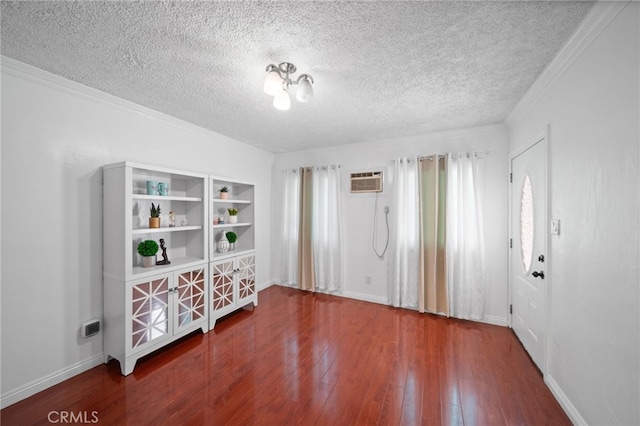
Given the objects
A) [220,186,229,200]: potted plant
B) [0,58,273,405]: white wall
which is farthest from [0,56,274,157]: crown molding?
[220,186,229,200]: potted plant

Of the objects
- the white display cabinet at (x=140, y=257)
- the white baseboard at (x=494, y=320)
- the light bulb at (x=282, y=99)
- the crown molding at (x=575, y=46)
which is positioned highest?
the crown molding at (x=575, y=46)

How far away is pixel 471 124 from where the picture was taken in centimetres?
292

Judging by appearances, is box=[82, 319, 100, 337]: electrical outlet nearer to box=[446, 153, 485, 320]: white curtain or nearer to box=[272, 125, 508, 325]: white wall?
box=[272, 125, 508, 325]: white wall

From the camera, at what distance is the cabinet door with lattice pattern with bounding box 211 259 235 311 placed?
2.81 m

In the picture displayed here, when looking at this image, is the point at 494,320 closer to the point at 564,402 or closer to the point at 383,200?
the point at 564,402

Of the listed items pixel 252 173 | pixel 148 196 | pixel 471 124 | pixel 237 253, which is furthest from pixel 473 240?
pixel 148 196

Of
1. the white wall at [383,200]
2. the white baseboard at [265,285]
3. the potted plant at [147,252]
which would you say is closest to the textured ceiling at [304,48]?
the white wall at [383,200]

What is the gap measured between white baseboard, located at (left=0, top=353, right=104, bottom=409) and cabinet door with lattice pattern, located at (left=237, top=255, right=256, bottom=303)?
4.71 ft

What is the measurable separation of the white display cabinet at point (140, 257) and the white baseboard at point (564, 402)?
320 cm

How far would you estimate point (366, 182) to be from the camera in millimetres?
3652

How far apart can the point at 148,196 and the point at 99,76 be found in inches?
40.2

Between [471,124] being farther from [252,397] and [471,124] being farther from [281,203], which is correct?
[252,397]

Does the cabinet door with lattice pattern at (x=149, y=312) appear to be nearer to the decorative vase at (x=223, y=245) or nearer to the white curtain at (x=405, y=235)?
the decorative vase at (x=223, y=245)

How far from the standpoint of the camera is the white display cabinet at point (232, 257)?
283 cm
